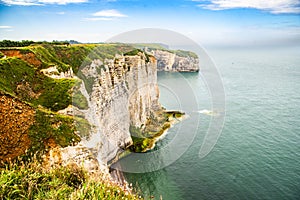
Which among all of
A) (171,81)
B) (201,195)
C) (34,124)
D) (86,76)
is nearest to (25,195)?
(34,124)

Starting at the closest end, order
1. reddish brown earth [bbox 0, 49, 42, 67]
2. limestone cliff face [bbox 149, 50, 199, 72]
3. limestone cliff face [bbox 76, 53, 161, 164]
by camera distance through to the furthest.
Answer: limestone cliff face [bbox 76, 53, 161, 164] → reddish brown earth [bbox 0, 49, 42, 67] → limestone cliff face [bbox 149, 50, 199, 72]

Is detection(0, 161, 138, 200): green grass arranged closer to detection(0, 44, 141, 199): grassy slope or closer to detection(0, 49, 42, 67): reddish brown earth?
detection(0, 44, 141, 199): grassy slope

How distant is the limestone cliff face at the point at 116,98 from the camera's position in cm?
3609

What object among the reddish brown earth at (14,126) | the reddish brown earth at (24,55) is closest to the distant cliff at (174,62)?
the reddish brown earth at (24,55)

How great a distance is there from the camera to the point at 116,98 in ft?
146

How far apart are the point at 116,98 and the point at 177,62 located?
357 ft

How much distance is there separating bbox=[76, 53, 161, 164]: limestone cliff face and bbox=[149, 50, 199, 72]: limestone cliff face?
276 ft

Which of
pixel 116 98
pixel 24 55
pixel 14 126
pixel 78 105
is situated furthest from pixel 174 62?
pixel 14 126

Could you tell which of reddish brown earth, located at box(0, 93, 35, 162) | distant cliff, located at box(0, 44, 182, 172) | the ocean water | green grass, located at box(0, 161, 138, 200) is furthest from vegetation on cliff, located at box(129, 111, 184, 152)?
green grass, located at box(0, 161, 138, 200)

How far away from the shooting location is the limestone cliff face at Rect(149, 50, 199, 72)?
147375 millimetres

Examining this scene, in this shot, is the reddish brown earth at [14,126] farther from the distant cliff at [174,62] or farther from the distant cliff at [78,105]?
the distant cliff at [174,62]

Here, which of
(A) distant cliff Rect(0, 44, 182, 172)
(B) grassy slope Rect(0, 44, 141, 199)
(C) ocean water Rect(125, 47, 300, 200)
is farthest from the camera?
(C) ocean water Rect(125, 47, 300, 200)

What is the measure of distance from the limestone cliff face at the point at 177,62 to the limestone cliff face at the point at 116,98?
276ft

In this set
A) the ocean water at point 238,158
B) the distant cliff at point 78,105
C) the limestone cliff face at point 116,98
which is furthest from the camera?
the limestone cliff face at point 116,98
